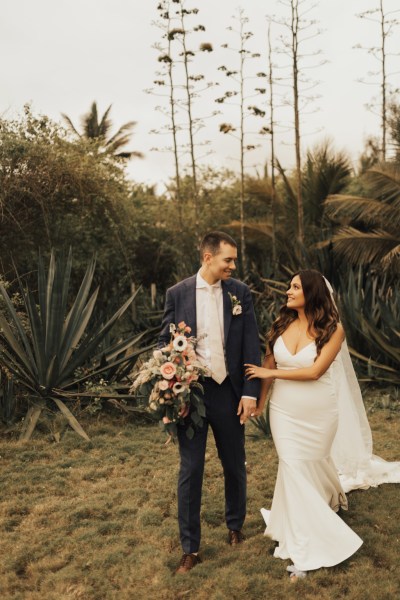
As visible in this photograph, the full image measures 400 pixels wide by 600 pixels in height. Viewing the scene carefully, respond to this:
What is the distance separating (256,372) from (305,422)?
0.47 metres

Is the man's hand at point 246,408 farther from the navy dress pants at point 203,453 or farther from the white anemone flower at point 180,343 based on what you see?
the white anemone flower at point 180,343

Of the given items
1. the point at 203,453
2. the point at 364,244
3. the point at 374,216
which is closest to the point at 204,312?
the point at 203,453

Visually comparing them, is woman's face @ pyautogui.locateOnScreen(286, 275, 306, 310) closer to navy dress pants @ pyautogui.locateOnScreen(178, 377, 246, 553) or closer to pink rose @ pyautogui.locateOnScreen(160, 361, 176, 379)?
navy dress pants @ pyautogui.locateOnScreen(178, 377, 246, 553)

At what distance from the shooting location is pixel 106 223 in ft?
52.9

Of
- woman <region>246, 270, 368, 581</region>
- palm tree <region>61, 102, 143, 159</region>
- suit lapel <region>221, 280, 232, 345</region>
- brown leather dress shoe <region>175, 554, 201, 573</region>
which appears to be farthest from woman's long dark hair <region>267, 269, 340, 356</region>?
palm tree <region>61, 102, 143, 159</region>

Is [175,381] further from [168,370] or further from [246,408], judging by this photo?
[246,408]

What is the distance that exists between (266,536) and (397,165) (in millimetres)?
11506

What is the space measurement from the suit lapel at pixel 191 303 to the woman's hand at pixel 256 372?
370 millimetres

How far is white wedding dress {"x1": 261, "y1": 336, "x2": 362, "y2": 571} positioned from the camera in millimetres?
3850

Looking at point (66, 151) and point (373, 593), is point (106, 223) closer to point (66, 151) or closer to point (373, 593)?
point (66, 151)

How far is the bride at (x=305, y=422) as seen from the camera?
386cm

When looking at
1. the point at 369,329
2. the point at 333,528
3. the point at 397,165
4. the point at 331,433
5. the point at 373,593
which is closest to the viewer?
the point at 373,593

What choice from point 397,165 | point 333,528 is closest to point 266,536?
point 333,528

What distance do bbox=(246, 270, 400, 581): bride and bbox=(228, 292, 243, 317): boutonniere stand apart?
1.10ft
